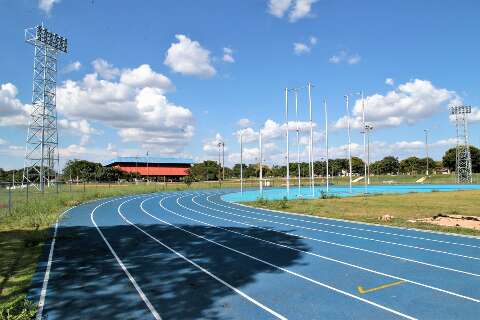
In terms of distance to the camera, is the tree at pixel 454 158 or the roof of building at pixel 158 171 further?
the roof of building at pixel 158 171

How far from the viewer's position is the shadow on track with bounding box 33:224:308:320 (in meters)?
7.85

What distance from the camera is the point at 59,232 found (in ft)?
56.6

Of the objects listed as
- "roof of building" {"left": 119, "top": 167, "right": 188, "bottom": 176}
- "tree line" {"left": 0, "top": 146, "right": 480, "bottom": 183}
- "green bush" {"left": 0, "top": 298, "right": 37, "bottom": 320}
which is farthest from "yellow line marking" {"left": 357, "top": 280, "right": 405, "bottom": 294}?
"roof of building" {"left": 119, "top": 167, "right": 188, "bottom": 176}

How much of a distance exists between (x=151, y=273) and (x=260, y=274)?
8.89ft

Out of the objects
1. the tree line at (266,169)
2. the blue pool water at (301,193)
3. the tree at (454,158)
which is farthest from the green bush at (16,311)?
the tree at (454,158)

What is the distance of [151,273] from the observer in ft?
34.2

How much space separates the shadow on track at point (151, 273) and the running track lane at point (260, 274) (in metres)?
0.02

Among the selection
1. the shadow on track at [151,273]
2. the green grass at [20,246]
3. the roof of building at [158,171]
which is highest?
the roof of building at [158,171]

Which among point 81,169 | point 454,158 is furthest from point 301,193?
point 454,158

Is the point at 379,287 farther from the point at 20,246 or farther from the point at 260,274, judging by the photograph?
the point at 20,246

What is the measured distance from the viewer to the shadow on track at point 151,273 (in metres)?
7.85

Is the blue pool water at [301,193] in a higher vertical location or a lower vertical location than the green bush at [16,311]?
higher

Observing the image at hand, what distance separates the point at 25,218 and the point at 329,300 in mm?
17142

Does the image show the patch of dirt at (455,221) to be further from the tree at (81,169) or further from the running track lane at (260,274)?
the tree at (81,169)
